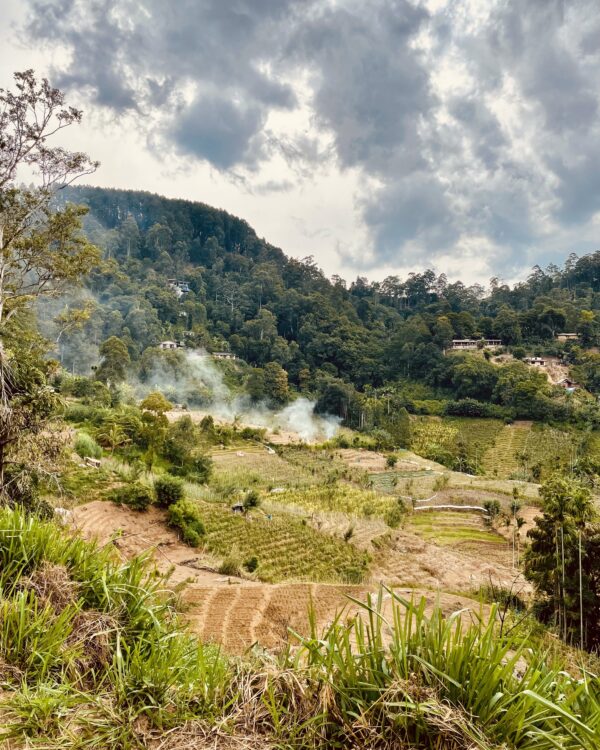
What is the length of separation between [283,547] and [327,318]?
176 ft

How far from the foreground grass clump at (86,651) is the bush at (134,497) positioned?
488 inches

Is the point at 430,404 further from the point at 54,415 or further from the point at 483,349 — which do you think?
the point at 54,415

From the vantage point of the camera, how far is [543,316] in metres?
51.5

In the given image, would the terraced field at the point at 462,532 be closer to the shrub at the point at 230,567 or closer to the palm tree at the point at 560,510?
the palm tree at the point at 560,510

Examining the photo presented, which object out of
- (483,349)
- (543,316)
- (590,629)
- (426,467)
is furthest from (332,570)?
(543,316)

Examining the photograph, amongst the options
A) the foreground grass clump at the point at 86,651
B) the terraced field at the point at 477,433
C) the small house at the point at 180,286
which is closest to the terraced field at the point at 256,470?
the terraced field at the point at 477,433

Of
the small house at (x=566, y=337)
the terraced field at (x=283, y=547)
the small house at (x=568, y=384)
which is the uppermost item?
the small house at (x=566, y=337)

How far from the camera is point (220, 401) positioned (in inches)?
1773

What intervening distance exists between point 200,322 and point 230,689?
63.0m

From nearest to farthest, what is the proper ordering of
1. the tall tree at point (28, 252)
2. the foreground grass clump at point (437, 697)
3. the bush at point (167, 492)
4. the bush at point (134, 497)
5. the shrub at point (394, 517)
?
the foreground grass clump at point (437, 697), the tall tree at point (28, 252), the bush at point (134, 497), the bush at point (167, 492), the shrub at point (394, 517)

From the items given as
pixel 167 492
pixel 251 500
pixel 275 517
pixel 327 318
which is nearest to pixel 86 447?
pixel 167 492

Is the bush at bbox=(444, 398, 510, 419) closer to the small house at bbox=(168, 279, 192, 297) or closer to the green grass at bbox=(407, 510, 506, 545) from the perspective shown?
the green grass at bbox=(407, 510, 506, 545)

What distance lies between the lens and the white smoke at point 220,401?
135 ft

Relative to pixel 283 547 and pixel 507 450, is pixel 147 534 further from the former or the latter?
pixel 507 450
